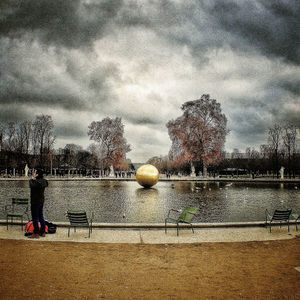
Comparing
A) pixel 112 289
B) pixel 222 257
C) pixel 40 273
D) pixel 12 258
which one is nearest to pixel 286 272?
pixel 222 257

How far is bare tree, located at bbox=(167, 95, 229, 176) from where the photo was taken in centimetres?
4884

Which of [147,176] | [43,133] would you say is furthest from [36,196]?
[43,133]

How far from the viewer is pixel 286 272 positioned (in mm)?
6602

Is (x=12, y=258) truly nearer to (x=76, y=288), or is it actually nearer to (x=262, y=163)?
(x=76, y=288)

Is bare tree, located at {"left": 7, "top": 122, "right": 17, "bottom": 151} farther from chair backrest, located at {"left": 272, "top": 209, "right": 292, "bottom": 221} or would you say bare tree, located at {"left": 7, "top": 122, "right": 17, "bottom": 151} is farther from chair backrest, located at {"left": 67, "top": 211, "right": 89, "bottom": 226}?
chair backrest, located at {"left": 272, "top": 209, "right": 292, "bottom": 221}

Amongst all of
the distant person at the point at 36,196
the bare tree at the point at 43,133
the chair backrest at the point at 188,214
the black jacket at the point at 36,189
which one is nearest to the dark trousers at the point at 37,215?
the distant person at the point at 36,196

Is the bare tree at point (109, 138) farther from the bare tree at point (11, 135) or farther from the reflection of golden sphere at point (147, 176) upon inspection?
the reflection of golden sphere at point (147, 176)

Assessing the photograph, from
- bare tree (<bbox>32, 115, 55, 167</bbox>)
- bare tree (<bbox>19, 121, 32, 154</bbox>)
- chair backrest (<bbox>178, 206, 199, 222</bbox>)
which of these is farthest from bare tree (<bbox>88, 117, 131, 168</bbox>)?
chair backrest (<bbox>178, 206, 199, 222</bbox>)

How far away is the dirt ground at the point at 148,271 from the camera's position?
17.9ft

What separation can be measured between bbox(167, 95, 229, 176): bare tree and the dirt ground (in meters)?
40.3

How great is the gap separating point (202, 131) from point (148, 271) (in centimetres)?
4387

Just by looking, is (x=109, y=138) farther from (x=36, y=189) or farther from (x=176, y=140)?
(x=36, y=189)

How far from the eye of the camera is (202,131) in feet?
161

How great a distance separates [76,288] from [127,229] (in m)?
5.15
